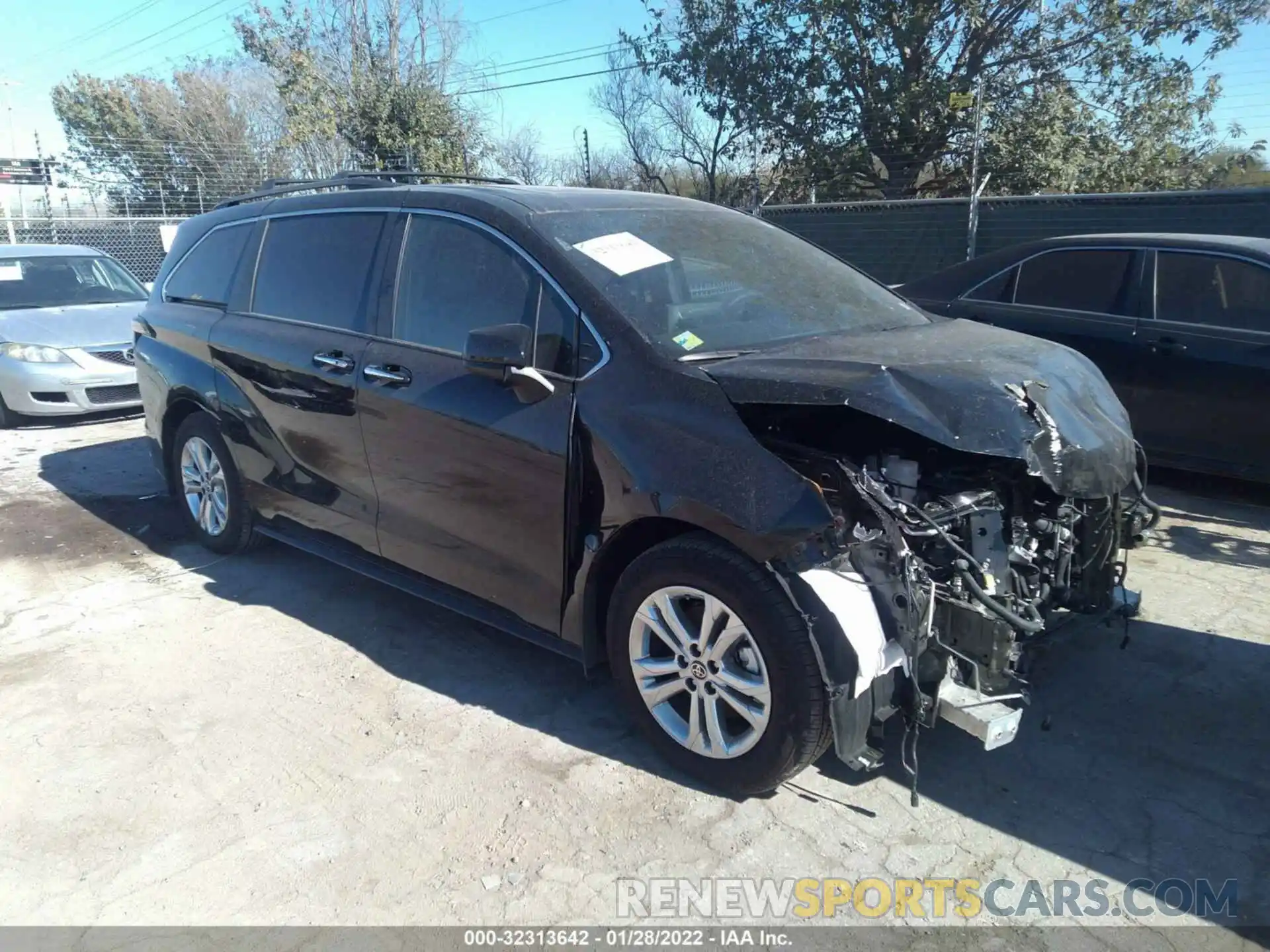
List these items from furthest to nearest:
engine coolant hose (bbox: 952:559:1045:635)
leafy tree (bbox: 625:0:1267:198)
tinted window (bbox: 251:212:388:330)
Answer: leafy tree (bbox: 625:0:1267:198)
tinted window (bbox: 251:212:388:330)
engine coolant hose (bbox: 952:559:1045:635)

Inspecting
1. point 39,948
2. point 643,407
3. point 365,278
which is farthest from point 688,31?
point 39,948

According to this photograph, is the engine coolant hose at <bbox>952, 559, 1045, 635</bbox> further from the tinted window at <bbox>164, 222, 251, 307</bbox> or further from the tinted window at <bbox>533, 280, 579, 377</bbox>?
the tinted window at <bbox>164, 222, 251, 307</bbox>

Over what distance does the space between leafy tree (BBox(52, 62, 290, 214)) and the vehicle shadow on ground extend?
58.7 feet

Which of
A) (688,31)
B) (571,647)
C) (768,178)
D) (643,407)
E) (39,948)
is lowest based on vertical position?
(39,948)

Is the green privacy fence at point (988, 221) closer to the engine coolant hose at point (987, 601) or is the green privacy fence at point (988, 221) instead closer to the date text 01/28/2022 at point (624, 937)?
the engine coolant hose at point (987, 601)

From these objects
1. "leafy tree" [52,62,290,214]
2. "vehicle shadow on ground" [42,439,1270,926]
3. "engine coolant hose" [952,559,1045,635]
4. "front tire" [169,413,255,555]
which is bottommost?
"vehicle shadow on ground" [42,439,1270,926]

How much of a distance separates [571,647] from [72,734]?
1.94 meters

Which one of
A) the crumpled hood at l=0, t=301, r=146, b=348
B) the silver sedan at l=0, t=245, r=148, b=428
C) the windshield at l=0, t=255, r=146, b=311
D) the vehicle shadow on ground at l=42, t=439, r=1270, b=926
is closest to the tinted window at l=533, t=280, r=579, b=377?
the vehicle shadow on ground at l=42, t=439, r=1270, b=926

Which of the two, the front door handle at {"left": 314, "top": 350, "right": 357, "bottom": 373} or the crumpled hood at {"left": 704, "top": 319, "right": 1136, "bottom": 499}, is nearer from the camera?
the crumpled hood at {"left": 704, "top": 319, "right": 1136, "bottom": 499}

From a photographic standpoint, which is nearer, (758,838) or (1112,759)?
(758,838)

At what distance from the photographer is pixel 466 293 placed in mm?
3783

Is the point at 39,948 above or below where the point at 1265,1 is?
below

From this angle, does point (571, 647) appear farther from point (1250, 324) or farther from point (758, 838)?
point (1250, 324)

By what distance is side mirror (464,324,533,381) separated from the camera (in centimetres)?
335
